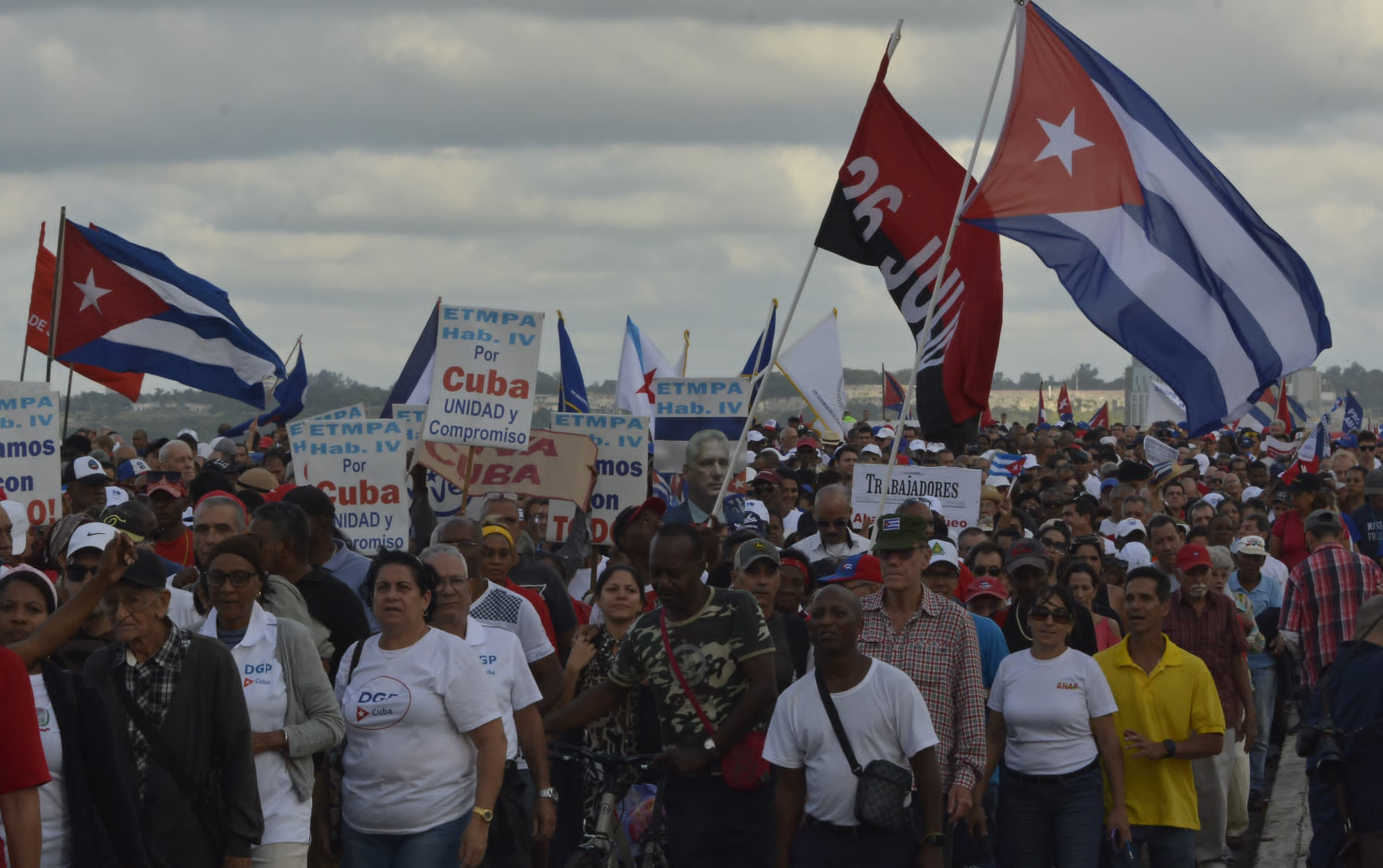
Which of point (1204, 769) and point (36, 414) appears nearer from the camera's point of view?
point (1204, 769)

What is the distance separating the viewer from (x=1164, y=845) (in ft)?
28.6

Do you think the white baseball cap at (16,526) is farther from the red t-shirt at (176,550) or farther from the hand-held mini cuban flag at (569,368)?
the hand-held mini cuban flag at (569,368)

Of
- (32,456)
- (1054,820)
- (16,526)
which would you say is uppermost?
(32,456)

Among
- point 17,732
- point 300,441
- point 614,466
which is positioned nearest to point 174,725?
point 17,732

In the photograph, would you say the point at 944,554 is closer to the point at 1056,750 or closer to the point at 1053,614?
the point at 1053,614

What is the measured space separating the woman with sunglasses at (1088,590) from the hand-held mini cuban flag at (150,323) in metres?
9.25

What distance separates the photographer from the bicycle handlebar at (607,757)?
6910 millimetres

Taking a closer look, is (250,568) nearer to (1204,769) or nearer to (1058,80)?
(1204,769)

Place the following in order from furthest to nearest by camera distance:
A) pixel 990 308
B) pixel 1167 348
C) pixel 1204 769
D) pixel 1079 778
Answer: pixel 990 308
pixel 1167 348
pixel 1204 769
pixel 1079 778

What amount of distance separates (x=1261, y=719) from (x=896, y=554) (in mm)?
6132

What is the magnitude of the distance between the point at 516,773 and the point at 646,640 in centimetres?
81

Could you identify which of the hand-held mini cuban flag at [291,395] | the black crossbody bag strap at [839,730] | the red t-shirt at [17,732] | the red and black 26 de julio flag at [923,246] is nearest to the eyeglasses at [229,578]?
the red t-shirt at [17,732]

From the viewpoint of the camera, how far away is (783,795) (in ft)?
21.9

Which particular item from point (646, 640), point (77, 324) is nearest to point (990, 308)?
point (646, 640)
